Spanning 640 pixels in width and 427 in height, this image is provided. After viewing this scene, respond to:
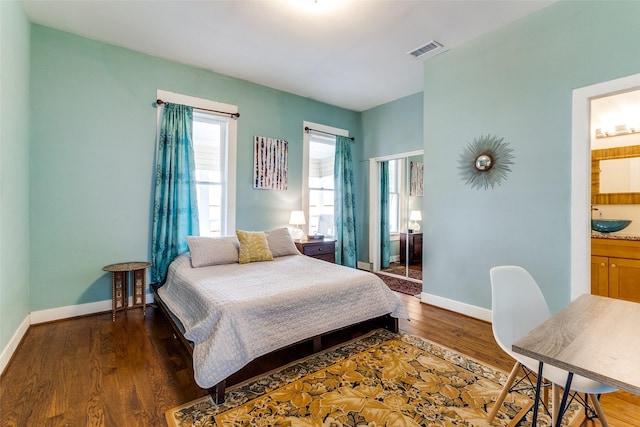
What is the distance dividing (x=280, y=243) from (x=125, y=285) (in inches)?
68.4

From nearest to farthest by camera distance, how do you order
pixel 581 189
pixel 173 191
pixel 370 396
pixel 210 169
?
pixel 370 396
pixel 581 189
pixel 173 191
pixel 210 169

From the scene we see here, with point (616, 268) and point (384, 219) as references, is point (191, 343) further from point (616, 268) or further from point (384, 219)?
point (616, 268)

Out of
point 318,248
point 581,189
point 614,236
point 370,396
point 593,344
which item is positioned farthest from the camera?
point 318,248

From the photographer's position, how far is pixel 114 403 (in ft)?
5.84

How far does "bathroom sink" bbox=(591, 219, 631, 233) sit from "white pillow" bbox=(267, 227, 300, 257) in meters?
3.88

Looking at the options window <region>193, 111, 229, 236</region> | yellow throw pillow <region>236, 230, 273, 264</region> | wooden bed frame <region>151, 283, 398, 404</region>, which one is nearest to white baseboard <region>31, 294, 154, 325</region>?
wooden bed frame <region>151, 283, 398, 404</region>

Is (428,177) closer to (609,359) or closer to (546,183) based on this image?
(546,183)

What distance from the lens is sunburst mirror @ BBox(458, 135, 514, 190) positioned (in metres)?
2.99

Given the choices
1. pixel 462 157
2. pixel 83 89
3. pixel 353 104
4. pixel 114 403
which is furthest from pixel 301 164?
pixel 114 403

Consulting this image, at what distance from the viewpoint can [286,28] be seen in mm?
2924

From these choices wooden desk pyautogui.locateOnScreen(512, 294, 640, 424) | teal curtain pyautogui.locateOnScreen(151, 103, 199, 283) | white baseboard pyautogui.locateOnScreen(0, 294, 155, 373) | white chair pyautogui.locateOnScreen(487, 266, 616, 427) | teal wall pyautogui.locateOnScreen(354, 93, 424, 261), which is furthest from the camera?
teal wall pyautogui.locateOnScreen(354, 93, 424, 261)

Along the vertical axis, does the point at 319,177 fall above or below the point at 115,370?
above

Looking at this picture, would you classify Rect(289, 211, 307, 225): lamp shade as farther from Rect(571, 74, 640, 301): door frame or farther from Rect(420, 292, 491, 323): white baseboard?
Rect(571, 74, 640, 301): door frame

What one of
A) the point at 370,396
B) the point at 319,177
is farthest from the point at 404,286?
the point at 370,396
